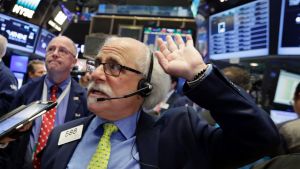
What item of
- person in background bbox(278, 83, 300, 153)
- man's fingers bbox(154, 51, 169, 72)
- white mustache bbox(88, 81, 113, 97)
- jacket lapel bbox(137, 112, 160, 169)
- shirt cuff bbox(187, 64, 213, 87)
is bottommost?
jacket lapel bbox(137, 112, 160, 169)

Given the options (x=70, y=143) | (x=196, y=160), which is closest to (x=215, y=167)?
(x=196, y=160)

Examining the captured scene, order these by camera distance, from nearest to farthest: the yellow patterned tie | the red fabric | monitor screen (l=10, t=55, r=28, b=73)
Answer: the yellow patterned tie, the red fabric, monitor screen (l=10, t=55, r=28, b=73)

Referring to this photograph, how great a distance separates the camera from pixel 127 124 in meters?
1.65

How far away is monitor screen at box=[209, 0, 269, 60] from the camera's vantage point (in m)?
3.27

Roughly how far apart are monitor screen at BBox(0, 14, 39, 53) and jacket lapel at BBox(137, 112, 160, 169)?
495cm

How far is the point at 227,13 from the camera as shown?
3.78 metres

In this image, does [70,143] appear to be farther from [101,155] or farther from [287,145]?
[287,145]

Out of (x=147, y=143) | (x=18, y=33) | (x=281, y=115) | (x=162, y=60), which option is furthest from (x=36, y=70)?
(x=162, y=60)

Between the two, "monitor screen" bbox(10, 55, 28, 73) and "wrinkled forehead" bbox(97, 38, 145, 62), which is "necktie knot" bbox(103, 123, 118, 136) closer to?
"wrinkled forehead" bbox(97, 38, 145, 62)

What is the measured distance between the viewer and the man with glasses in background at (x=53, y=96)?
7.83 ft

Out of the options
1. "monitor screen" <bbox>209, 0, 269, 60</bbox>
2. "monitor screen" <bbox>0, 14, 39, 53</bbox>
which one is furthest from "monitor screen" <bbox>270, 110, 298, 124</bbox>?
"monitor screen" <bbox>0, 14, 39, 53</bbox>

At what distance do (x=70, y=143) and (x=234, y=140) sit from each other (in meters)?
0.75

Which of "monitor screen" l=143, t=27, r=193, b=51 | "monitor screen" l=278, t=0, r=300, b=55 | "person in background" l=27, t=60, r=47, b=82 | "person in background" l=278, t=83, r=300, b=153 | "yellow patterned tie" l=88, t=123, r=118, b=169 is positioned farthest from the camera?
"monitor screen" l=143, t=27, r=193, b=51

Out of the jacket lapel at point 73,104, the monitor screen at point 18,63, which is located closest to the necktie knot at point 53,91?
the jacket lapel at point 73,104
